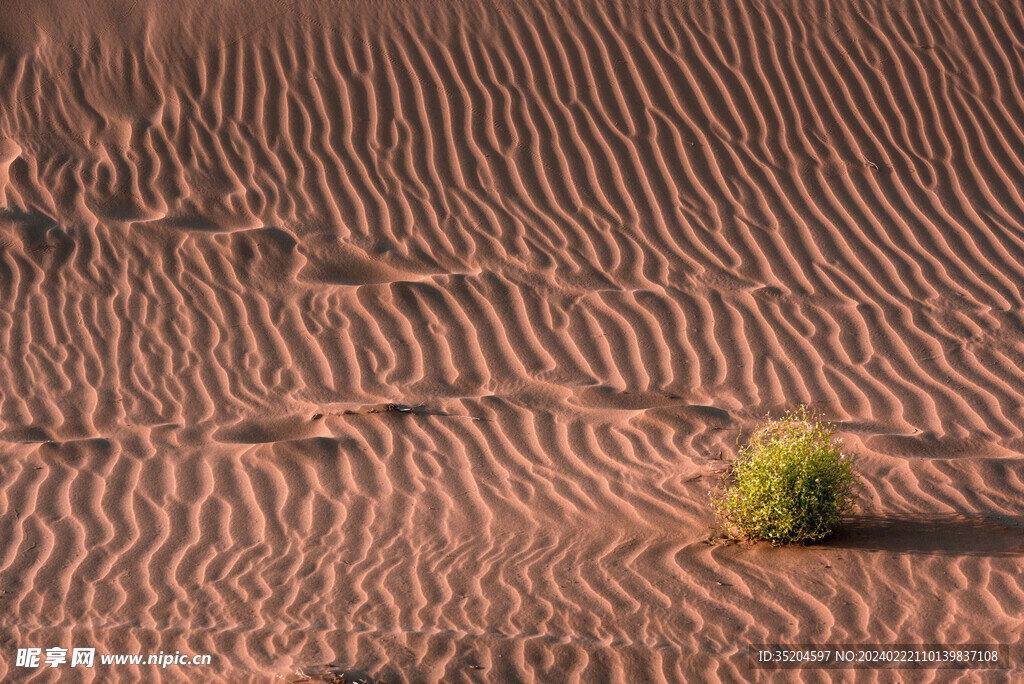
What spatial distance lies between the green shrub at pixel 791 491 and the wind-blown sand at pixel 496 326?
0.16 m

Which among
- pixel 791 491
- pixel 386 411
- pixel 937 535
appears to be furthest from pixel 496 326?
pixel 937 535

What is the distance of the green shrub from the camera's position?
4.54 metres

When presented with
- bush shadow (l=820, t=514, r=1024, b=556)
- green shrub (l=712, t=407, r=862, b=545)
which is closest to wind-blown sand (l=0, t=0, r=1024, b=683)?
bush shadow (l=820, t=514, r=1024, b=556)

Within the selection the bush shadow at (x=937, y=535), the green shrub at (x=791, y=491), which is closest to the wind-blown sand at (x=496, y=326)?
the bush shadow at (x=937, y=535)

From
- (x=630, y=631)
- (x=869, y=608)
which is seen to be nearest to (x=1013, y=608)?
(x=869, y=608)

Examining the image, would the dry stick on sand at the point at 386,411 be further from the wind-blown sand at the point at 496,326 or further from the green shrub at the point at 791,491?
the green shrub at the point at 791,491

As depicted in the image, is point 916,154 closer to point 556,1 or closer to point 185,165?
point 556,1

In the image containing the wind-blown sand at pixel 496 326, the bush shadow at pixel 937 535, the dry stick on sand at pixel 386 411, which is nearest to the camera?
the wind-blown sand at pixel 496 326

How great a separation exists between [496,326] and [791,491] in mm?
2535

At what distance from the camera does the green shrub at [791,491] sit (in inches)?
179

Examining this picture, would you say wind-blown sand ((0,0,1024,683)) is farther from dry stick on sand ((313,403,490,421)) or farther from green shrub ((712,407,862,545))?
green shrub ((712,407,862,545))

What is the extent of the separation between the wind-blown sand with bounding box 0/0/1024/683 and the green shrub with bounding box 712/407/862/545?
0.53 ft

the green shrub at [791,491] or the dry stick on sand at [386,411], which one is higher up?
the dry stick on sand at [386,411]

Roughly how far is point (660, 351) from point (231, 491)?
8.80ft
